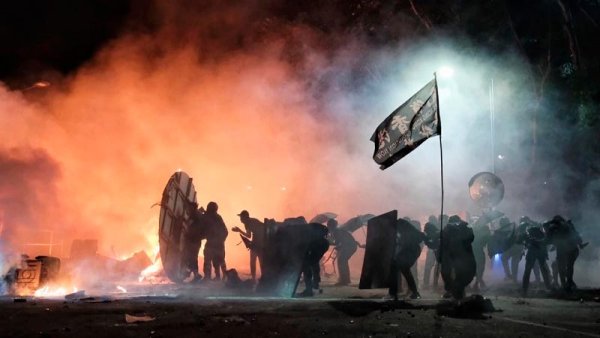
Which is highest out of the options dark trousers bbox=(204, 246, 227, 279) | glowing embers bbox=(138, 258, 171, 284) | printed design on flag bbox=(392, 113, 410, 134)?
printed design on flag bbox=(392, 113, 410, 134)

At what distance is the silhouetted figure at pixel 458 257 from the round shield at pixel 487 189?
7.90 metres

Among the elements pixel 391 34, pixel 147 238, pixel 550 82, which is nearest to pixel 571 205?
pixel 550 82

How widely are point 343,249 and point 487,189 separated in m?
5.83

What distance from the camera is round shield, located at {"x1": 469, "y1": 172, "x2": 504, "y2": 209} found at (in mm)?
14703

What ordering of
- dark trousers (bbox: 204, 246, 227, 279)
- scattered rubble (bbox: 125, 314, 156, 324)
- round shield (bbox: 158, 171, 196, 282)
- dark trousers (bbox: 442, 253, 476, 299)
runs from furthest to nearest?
dark trousers (bbox: 204, 246, 227, 279)
round shield (bbox: 158, 171, 196, 282)
dark trousers (bbox: 442, 253, 476, 299)
scattered rubble (bbox: 125, 314, 156, 324)

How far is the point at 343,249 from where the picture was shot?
11.4m

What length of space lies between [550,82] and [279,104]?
910 centimetres

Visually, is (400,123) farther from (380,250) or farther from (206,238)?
(206,238)

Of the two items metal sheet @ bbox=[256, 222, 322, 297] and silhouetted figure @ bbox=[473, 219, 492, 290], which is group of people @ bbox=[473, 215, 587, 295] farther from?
metal sheet @ bbox=[256, 222, 322, 297]

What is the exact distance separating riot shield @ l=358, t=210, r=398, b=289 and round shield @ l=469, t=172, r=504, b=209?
8003mm

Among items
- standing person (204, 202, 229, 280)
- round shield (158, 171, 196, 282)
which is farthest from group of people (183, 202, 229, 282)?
round shield (158, 171, 196, 282)

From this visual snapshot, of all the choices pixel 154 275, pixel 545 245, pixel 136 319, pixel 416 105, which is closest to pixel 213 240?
pixel 154 275

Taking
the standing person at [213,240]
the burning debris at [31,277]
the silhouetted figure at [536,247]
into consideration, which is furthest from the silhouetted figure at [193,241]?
the silhouetted figure at [536,247]

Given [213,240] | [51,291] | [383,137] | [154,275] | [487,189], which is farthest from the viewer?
[487,189]
